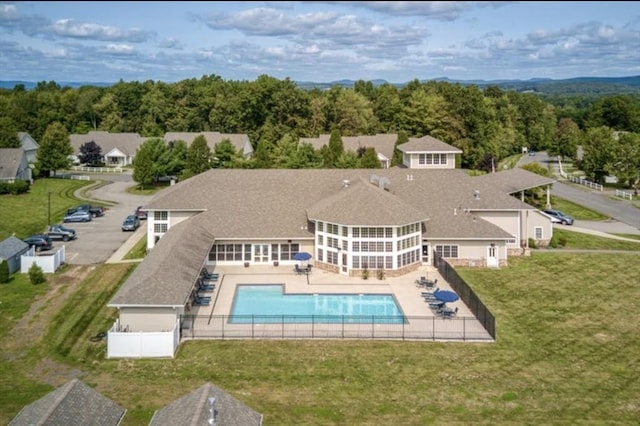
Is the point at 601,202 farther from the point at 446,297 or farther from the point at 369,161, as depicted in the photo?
the point at 446,297

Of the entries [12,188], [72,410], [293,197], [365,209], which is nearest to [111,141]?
[12,188]

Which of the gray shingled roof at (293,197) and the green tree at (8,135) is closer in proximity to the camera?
the gray shingled roof at (293,197)

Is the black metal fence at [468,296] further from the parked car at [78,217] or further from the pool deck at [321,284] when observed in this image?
the parked car at [78,217]

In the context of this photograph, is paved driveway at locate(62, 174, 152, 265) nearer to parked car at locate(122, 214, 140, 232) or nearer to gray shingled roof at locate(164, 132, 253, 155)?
parked car at locate(122, 214, 140, 232)

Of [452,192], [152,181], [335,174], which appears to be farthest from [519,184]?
[152,181]

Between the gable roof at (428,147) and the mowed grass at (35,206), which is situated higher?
the gable roof at (428,147)

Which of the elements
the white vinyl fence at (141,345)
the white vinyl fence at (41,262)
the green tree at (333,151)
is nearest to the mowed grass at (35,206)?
the white vinyl fence at (41,262)

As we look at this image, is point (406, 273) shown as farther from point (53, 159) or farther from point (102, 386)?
point (53, 159)
